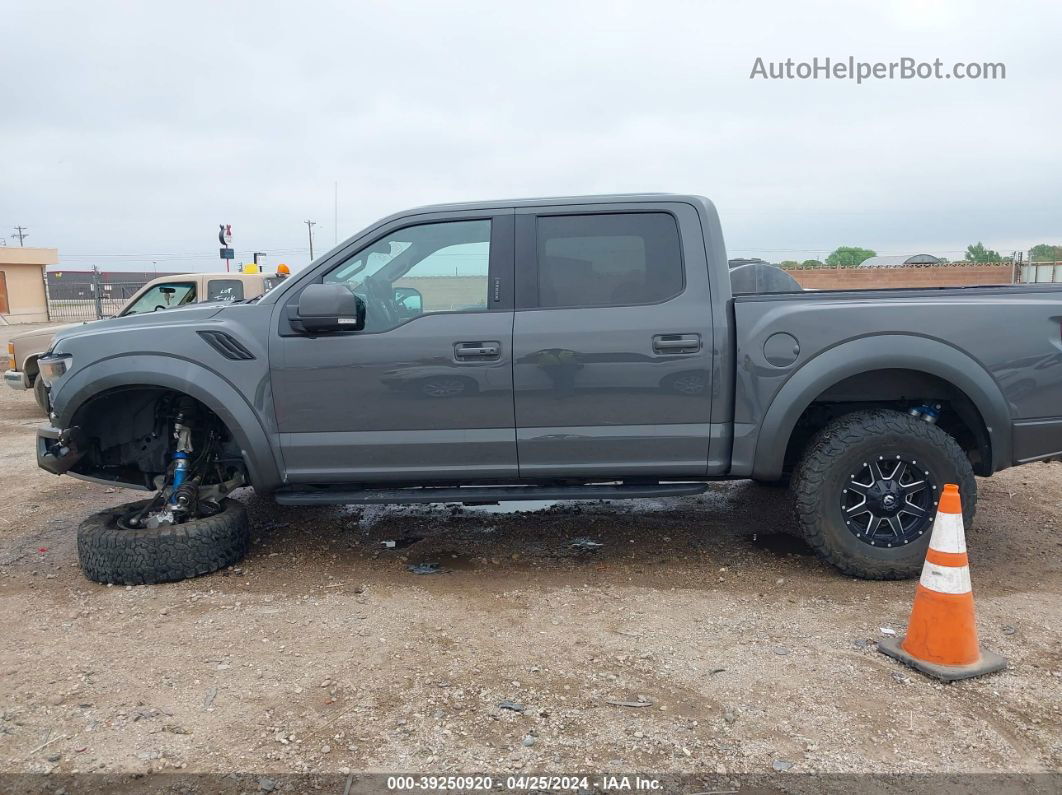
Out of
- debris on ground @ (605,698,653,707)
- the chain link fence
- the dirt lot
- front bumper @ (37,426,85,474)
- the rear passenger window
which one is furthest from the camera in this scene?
the chain link fence

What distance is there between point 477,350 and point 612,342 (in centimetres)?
70

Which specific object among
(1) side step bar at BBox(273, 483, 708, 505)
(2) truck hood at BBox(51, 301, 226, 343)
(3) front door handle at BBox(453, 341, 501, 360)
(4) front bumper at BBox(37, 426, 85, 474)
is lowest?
(1) side step bar at BBox(273, 483, 708, 505)

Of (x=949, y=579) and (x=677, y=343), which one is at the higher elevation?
(x=677, y=343)

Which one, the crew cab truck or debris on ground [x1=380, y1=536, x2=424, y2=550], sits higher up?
the crew cab truck

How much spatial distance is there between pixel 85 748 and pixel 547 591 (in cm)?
213

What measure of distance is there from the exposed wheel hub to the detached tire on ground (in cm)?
341

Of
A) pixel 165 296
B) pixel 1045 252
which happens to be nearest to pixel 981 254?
pixel 1045 252

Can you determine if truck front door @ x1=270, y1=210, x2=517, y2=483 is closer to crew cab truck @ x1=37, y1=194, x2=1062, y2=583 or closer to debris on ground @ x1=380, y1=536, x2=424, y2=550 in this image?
crew cab truck @ x1=37, y1=194, x2=1062, y2=583

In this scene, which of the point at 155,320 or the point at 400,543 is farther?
the point at 400,543

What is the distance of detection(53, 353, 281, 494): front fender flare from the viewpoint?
13.1ft

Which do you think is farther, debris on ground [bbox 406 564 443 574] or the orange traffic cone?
debris on ground [bbox 406 564 443 574]

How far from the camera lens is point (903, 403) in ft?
13.6

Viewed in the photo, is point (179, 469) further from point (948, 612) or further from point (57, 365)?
point (948, 612)

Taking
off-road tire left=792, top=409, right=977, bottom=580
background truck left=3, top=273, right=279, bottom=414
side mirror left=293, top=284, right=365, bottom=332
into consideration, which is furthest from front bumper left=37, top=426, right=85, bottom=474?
background truck left=3, top=273, right=279, bottom=414
